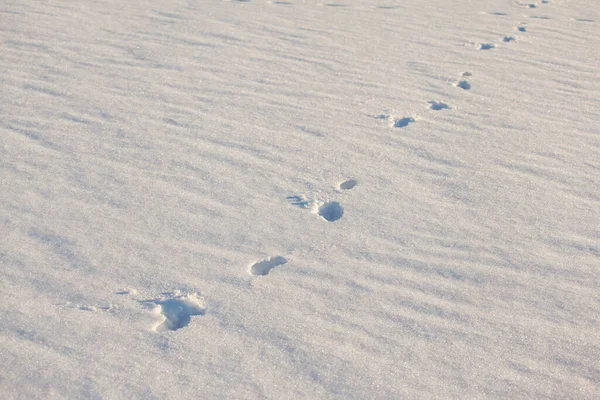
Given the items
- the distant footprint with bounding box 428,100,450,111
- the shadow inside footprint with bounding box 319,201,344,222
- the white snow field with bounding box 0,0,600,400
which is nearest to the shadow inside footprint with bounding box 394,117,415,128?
the white snow field with bounding box 0,0,600,400

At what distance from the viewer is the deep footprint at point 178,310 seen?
2.38 meters

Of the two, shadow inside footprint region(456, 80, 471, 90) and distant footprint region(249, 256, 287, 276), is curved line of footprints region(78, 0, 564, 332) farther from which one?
shadow inside footprint region(456, 80, 471, 90)

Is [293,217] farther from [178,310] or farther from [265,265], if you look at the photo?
[178,310]

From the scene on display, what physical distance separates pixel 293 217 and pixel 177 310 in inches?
32.2

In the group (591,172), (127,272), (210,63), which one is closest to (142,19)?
(210,63)

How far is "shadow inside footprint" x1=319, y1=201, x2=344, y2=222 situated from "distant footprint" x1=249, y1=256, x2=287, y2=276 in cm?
40

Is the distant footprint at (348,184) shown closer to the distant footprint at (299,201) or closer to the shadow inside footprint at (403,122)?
the distant footprint at (299,201)

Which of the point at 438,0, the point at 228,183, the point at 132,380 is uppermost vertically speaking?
the point at 438,0

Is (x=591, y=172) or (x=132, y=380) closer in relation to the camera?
(x=132, y=380)

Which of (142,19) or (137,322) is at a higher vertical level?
(142,19)

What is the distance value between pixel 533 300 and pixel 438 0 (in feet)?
15.8

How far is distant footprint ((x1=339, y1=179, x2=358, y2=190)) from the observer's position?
3.27 m

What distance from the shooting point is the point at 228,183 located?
10.8ft

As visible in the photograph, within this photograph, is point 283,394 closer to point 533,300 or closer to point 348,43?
point 533,300
